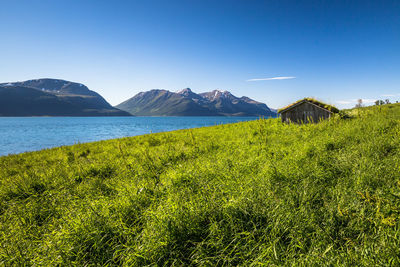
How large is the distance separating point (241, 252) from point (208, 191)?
161 cm

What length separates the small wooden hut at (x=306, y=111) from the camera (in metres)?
13.9

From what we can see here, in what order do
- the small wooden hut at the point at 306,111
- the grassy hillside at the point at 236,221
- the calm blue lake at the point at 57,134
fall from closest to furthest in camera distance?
the grassy hillside at the point at 236,221, the small wooden hut at the point at 306,111, the calm blue lake at the point at 57,134

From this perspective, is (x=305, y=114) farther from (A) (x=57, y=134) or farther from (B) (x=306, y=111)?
(A) (x=57, y=134)

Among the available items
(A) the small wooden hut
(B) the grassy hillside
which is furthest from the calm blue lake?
(A) the small wooden hut

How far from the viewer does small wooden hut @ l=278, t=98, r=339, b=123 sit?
1385cm

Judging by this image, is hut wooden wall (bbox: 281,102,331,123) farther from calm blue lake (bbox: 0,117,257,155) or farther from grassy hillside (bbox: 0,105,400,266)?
grassy hillside (bbox: 0,105,400,266)

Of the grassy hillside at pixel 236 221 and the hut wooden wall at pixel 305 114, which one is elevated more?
the hut wooden wall at pixel 305 114

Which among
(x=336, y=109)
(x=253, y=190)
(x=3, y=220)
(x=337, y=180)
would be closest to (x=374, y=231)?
(x=337, y=180)

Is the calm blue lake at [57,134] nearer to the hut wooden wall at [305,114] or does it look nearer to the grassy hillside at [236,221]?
the grassy hillside at [236,221]

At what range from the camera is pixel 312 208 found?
3.23 m

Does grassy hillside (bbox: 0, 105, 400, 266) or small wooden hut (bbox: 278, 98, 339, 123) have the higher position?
small wooden hut (bbox: 278, 98, 339, 123)

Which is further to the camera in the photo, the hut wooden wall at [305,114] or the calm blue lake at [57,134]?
the calm blue lake at [57,134]

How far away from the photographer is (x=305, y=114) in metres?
15.0

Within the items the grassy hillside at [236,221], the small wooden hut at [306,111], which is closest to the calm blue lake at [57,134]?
the grassy hillside at [236,221]
